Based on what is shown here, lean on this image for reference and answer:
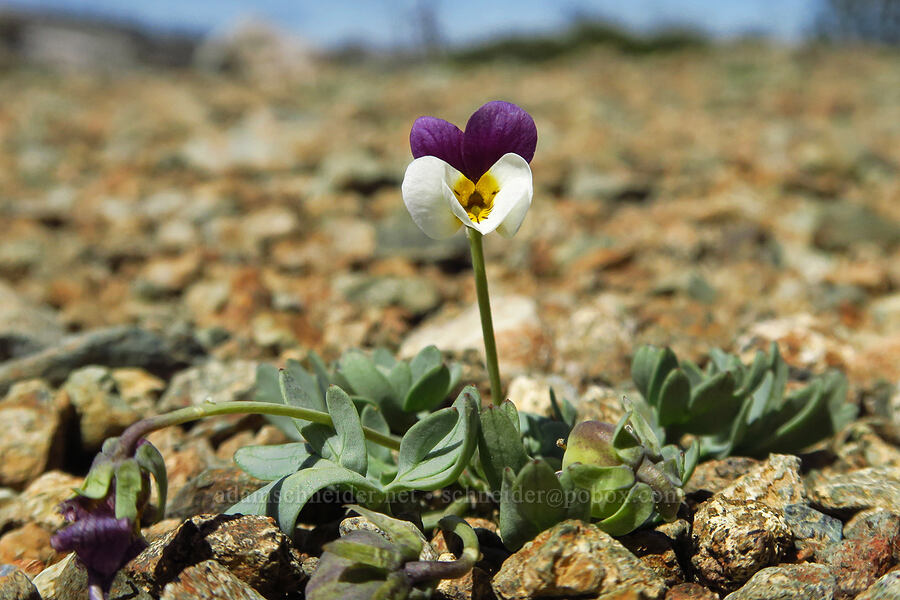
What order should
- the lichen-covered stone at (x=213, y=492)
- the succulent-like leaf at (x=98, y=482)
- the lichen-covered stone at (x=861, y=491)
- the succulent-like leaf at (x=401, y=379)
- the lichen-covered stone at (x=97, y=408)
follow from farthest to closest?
1. the lichen-covered stone at (x=97, y=408)
2. the succulent-like leaf at (x=401, y=379)
3. the lichen-covered stone at (x=213, y=492)
4. the lichen-covered stone at (x=861, y=491)
5. the succulent-like leaf at (x=98, y=482)

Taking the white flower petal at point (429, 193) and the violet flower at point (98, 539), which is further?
the white flower petal at point (429, 193)

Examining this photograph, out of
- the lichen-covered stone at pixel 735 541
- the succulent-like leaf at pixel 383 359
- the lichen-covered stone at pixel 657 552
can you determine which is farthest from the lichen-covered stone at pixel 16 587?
the lichen-covered stone at pixel 735 541

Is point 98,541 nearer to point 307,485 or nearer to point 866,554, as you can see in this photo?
point 307,485

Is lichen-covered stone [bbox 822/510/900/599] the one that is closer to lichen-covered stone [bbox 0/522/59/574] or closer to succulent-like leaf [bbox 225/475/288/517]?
succulent-like leaf [bbox 225/475/288/517]

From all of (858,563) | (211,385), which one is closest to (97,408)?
(211,385)

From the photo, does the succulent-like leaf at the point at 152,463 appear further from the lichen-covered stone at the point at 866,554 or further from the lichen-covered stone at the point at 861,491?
the lichen-covered stone at the point at 861,491

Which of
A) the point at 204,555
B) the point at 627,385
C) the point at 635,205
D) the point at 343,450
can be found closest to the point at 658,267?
the point at 635,205
